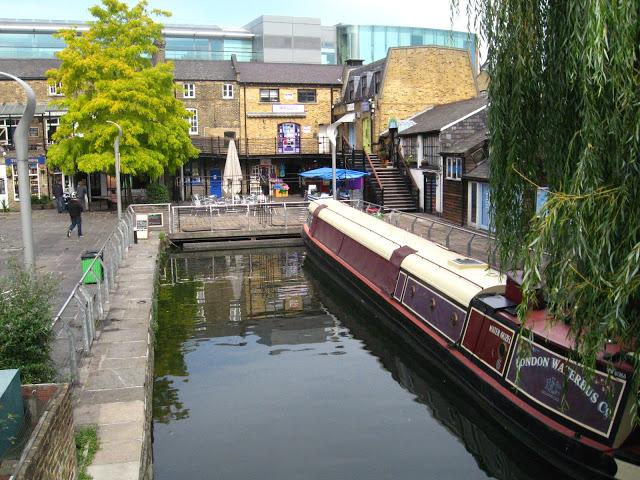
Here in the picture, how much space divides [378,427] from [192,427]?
2.61m

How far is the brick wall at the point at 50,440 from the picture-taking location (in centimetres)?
501

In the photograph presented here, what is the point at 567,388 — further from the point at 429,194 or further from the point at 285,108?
the point at 285,108

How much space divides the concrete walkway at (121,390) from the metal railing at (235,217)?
10570 millimetres

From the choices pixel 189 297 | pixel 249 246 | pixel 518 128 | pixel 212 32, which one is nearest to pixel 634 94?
pixel 518 128

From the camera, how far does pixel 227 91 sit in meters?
38.9

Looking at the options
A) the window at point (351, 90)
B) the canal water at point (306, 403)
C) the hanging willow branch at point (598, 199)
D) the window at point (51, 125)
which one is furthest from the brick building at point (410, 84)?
the hanging willow branch at point (598, 199)

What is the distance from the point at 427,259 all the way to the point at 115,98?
19.3 m

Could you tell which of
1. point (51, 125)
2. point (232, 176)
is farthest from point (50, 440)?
point (51, 125)

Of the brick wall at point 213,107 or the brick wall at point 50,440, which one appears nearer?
the brick wall at point 50,440

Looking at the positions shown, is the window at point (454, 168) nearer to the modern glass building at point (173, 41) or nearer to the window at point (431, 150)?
the window at point (431, 150)

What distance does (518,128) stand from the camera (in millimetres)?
7520

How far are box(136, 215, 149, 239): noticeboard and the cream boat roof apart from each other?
6.39 metres

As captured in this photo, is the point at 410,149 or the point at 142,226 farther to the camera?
the point at 410,149

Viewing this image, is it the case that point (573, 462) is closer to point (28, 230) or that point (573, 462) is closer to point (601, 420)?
point (601, 420)
